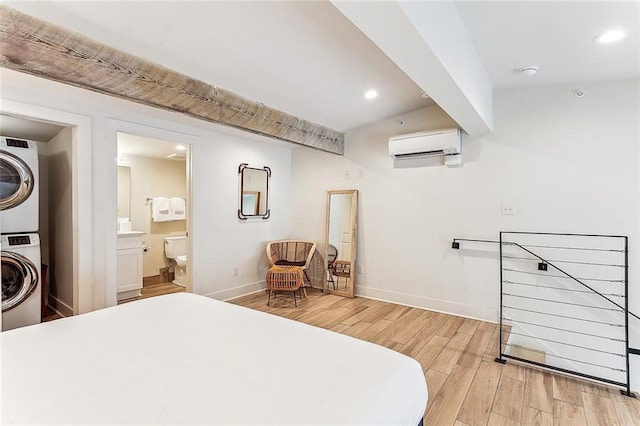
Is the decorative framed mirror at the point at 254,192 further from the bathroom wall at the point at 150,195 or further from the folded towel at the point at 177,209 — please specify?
the bathroom wall at the point at 150,195

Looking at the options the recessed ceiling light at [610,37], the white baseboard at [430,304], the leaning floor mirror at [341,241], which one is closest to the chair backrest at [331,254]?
the leaning floor mirror at [341,241]

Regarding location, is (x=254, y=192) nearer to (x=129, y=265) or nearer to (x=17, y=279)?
(x=129, y=265)

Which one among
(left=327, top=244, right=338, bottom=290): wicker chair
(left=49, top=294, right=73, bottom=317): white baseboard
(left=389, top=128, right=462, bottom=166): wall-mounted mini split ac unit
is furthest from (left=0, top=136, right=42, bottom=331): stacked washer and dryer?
(left=389, top=128, right=462, bottom=166): wall-mounted mini split ac unit

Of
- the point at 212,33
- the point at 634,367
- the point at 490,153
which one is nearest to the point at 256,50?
the point at 212,33

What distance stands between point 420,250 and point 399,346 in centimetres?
138

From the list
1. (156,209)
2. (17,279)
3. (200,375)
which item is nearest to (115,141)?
(17,279)

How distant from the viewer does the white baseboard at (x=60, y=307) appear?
3.20m

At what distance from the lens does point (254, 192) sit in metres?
4.46

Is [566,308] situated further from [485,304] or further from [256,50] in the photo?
[256,50]

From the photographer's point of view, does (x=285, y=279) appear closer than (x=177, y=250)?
Yes

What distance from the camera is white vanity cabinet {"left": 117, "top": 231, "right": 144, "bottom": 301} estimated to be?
3.93m

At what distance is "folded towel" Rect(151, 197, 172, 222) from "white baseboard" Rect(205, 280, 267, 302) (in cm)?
192

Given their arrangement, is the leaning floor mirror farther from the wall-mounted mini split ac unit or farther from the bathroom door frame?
the bathroom door frame

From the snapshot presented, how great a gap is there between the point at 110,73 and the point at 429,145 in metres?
2.99
